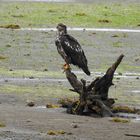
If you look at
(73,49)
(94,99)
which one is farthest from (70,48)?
(94,99)

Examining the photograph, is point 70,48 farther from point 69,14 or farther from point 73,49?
point 69,14

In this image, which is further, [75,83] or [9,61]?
[9,61]

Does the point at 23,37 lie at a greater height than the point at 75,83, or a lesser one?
lesser

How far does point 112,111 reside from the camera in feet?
59.2

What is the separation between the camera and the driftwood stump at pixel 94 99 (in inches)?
696

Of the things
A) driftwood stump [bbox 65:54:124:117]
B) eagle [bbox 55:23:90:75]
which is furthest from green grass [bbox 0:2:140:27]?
driftwood stump [bbox 65:54:124:117]

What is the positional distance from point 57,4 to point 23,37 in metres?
12.1

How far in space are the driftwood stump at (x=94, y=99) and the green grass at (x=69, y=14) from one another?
21.0 metres

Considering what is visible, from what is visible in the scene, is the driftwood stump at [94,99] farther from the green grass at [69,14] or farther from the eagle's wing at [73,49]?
the green grass at [69,14]

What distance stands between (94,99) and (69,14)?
81.0 ft

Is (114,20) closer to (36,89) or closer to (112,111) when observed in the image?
(36,89)

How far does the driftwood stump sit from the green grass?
69.0 ft

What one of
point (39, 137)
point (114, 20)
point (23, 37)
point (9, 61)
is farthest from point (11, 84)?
point (114, 20)

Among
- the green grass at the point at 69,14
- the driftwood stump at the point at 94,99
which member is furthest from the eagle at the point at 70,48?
the green grass at the point at 69,14
